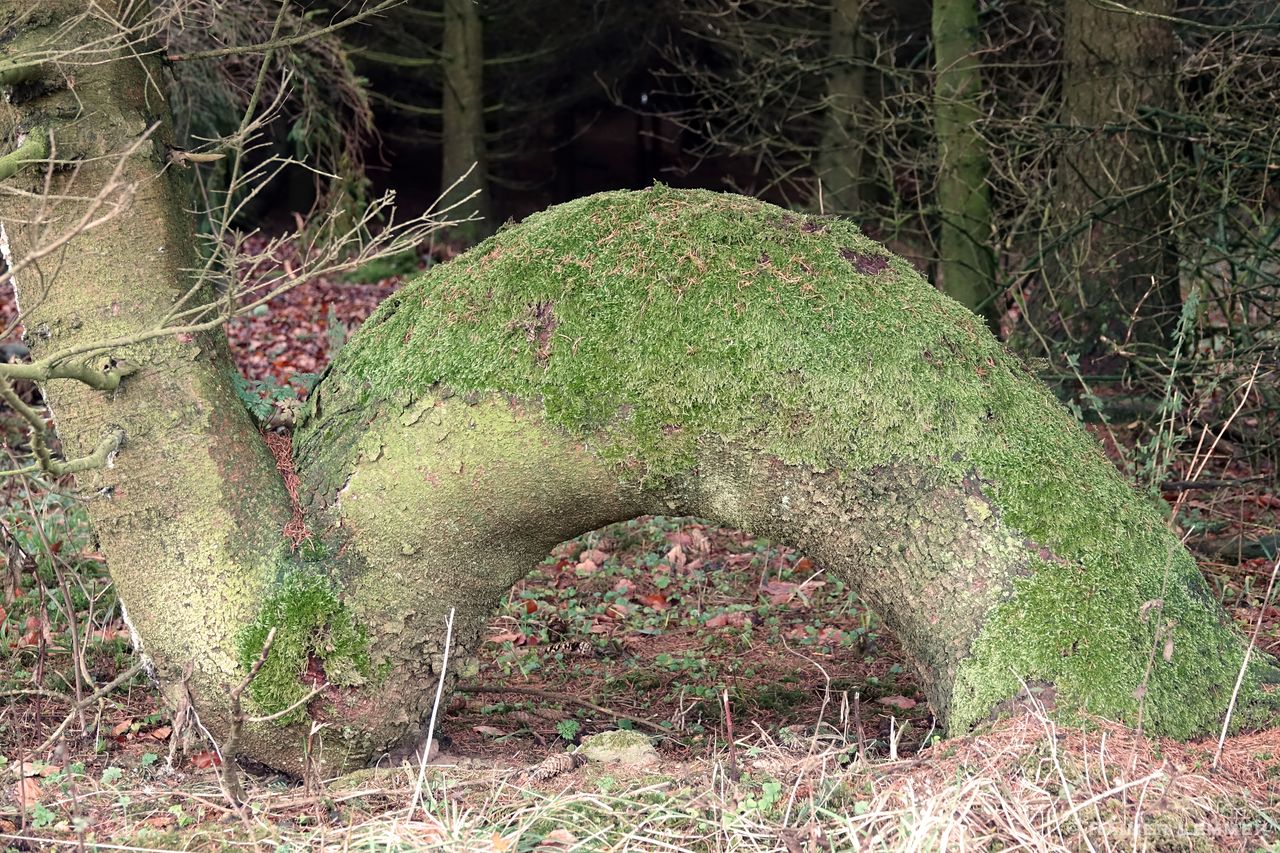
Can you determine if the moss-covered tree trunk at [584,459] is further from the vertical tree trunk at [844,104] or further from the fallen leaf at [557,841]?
the vertical tree trunk at [844,104]

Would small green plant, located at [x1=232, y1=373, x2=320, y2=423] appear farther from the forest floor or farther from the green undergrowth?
the green undergrowth

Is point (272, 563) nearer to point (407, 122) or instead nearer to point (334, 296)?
point (334, 296)

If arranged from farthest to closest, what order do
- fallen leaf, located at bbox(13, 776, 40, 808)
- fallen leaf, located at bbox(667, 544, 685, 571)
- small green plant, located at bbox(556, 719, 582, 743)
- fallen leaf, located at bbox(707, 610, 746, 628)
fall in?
fallen leaf, located at bbox(667, 544, 685, 571) → fallen leaf, located at bbox(707, 610, 746, 628) → small green plant, located at bbox(556, 719, 582, 743) → fallen leaf, located at bbox(13, 776, 40, 808)

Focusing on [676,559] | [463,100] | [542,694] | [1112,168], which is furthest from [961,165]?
[463,100]

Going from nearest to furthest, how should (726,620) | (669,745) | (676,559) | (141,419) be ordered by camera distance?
1. (141,419)
2. (669,745)
3. (726,620)
4. (676,559)

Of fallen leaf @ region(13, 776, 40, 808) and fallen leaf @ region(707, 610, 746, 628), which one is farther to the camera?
fallen leaf @ region(707, 610, 746, 628)

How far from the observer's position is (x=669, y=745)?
3.63 meters

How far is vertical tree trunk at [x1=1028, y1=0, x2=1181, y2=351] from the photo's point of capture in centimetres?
675

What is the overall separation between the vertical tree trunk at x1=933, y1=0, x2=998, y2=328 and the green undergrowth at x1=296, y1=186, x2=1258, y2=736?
185 inches

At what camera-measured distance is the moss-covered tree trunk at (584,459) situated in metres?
2.90

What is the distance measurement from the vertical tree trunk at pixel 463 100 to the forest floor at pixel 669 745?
366 inches

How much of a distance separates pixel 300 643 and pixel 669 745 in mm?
1202

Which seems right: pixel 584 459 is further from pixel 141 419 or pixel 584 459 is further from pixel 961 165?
pixel 961 165

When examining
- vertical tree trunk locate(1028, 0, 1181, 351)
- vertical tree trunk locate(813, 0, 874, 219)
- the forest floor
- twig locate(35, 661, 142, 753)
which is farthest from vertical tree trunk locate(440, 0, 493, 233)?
twig locate(35, 661, 142, 753)
